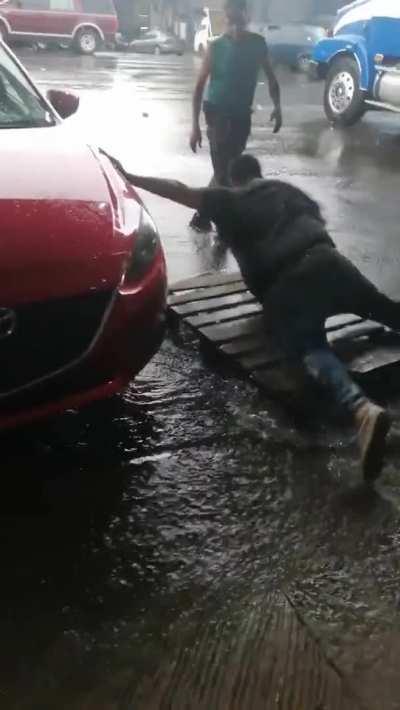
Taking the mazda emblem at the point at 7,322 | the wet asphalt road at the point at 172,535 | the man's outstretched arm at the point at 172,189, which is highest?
the man's outstretched arm at the point at 172,189

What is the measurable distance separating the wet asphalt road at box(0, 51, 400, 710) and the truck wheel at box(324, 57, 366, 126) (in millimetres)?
7828

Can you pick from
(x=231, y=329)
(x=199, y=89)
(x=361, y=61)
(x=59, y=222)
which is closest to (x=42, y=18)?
(x=361, y=61)

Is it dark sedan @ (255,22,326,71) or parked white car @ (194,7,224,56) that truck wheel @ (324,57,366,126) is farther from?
parked white car @ (194,7,224,56)

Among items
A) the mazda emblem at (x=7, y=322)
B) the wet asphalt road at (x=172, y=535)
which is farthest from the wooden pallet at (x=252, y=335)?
the mazda emblem at (x=7, y=322)

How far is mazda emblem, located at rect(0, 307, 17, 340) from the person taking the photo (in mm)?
2168

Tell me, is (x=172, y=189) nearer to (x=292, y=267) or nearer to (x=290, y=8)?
(x=292, y=267)

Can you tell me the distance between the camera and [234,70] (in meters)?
5.12

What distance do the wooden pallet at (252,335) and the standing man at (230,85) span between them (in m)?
1.23

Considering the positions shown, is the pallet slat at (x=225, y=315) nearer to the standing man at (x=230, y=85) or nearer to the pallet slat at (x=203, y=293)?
the pallet slat at (x=203, y=293)

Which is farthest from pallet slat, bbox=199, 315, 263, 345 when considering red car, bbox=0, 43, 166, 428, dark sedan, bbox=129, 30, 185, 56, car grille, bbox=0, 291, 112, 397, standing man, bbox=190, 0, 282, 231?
dark sedan, bbox=129, 30, 185, 56

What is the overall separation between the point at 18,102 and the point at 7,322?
187 centimetres

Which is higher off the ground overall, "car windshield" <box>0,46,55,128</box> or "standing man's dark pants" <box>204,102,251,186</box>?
"car windshield" <box>0,46,55,128</box>

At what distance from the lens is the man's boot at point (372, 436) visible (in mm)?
2600

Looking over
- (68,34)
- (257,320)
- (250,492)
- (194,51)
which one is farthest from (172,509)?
(194,51)
